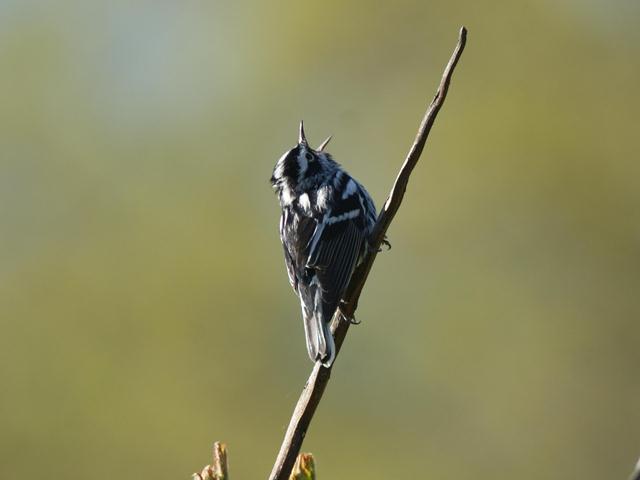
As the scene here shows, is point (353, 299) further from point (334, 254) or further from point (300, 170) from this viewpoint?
point (300, 170)

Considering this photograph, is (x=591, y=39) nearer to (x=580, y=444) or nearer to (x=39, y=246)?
(x=580, y=444)

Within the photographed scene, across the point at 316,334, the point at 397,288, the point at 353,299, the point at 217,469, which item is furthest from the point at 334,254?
the point at 397,288

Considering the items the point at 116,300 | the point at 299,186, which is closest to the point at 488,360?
the point at 116,300

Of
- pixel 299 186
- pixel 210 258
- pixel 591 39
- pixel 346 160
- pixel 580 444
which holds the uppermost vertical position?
pixel 591 39

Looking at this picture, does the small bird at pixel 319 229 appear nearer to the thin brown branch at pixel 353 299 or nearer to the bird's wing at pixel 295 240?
the bird's wing at pixel 295 240

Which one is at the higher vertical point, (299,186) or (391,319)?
(391,319)

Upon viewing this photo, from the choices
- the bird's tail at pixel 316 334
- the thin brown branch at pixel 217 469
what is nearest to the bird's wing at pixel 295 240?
the bird's tail at pixel 316 334

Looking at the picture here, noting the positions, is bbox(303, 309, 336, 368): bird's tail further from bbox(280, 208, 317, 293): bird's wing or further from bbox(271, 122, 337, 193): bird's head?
bbox(271, 122, 337, 193): bird's head
